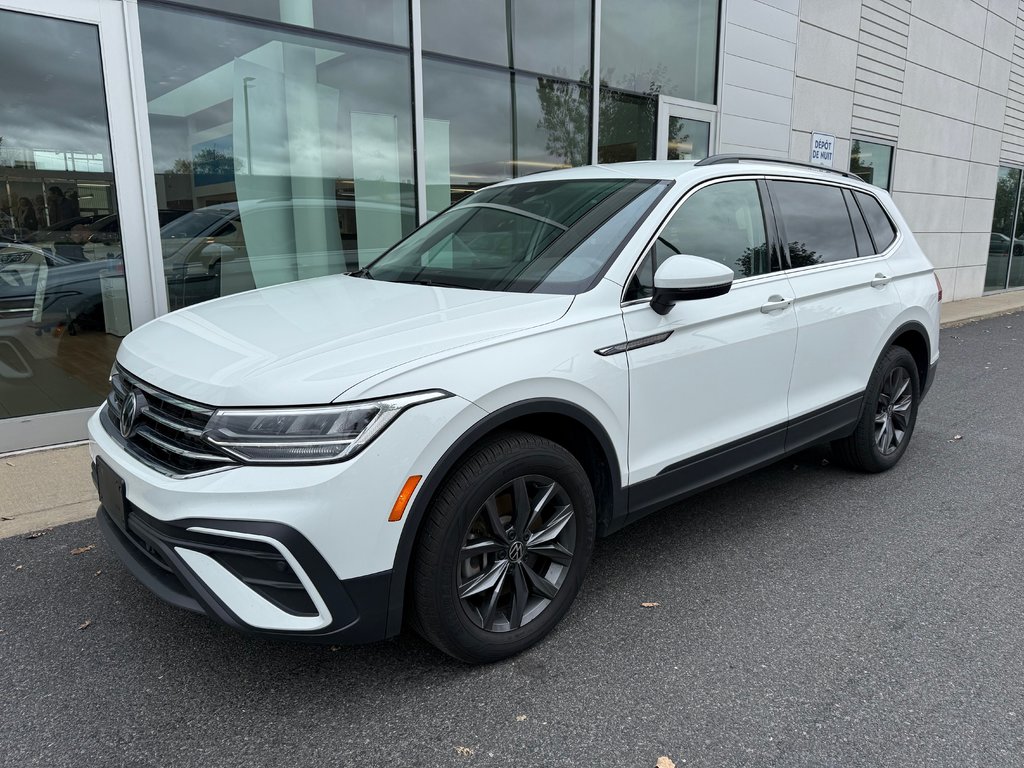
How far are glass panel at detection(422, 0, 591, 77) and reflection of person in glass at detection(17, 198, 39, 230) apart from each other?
3.79 metres

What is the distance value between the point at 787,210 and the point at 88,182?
4685mm

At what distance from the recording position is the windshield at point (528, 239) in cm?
305

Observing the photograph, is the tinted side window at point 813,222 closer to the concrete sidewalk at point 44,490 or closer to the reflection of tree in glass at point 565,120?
the concrete sidewalk at point 44,490

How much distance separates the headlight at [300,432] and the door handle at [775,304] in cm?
207

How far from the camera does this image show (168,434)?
2.44 meters

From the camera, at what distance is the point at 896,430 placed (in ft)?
15.9

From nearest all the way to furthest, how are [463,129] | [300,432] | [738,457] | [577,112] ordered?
[300,432] < [738,457] < [463,129] < [577,112]

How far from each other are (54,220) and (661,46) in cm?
745

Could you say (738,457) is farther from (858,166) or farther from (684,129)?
(858,166)

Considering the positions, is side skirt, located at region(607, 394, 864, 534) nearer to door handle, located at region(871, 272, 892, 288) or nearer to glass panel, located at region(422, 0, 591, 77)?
door handle, located at region(871, 272, 892, 288)

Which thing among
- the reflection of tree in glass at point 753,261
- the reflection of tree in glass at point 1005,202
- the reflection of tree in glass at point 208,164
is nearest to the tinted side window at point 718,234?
the reflection of tree in glass at point 753,261

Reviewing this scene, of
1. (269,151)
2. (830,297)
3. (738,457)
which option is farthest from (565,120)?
(738,457)

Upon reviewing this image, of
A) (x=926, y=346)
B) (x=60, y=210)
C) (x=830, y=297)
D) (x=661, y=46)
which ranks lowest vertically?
(x=926, y=346)

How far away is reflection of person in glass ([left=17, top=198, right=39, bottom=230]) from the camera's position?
204 inches
